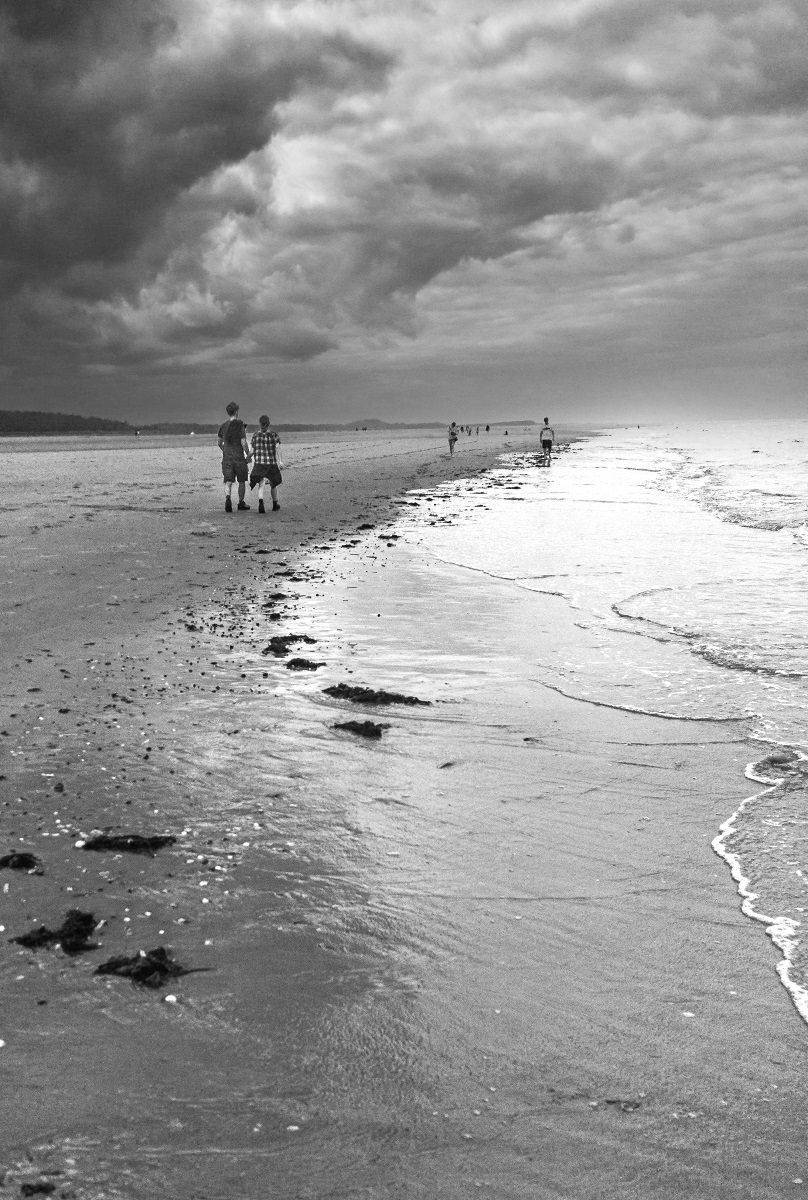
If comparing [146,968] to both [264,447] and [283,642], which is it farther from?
[264,447]

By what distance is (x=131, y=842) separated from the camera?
444 centimetres

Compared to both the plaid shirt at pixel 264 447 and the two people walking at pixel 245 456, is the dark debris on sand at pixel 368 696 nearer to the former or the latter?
the two people walking at pixel 245 456

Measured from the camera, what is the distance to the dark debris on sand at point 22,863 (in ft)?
13.7

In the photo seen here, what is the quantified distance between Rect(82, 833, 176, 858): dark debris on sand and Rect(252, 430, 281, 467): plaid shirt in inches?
695

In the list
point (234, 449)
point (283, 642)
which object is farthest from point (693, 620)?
point (234, 449)

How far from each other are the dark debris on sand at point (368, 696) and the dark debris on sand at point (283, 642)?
1288 mm

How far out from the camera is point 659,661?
823 centimetres

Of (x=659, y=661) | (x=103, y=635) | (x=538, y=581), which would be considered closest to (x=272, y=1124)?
(x=659, y=661)

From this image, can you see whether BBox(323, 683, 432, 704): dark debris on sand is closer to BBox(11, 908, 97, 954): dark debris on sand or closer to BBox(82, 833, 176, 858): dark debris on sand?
BBox(82, 833, 176, 858): dark debris on sand

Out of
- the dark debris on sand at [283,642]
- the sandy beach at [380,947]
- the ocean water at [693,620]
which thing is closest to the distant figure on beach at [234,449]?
the ocean water at [693,620]

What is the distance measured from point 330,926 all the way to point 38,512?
18.8m

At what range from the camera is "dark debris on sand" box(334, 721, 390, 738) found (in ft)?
20.5

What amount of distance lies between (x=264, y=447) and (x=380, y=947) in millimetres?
18762

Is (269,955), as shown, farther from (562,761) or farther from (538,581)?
(538,581)
